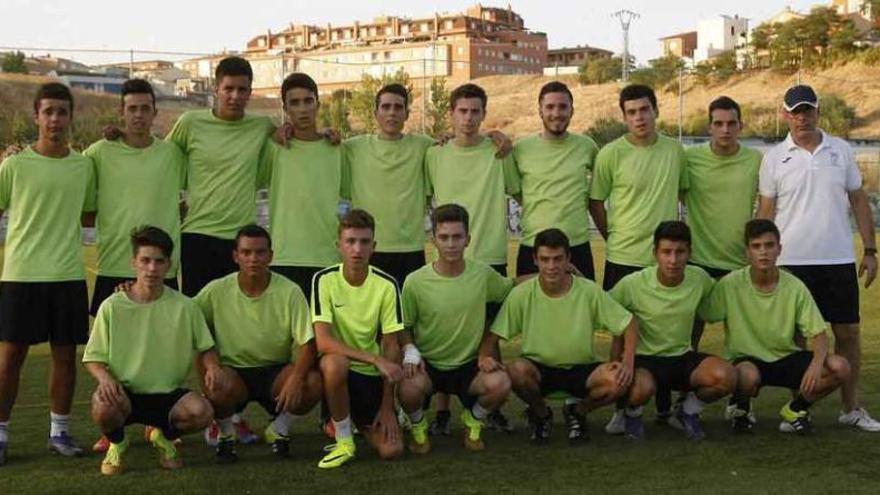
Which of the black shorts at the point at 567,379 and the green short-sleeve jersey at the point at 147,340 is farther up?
the green short-sleeve jersey at the point at 147,340

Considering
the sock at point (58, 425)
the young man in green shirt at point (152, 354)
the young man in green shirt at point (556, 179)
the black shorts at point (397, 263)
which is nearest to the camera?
the young man in green shirt at point (152, 354)

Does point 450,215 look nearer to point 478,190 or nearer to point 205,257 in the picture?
point 478,190

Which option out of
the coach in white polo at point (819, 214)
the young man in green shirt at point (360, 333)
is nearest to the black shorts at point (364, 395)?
the young man in green shirt at point (360, 333)

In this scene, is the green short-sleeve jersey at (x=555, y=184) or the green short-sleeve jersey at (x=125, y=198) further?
the green short-sleeve jersey at (x=555, y=184)

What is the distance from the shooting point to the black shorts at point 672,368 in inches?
238

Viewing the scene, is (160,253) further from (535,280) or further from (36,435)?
(535,280)

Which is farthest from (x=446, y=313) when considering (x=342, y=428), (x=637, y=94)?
(x=637, y=94)

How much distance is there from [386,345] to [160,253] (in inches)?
50.4

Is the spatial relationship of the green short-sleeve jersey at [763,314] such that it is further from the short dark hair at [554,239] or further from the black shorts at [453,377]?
the black shorts at [453,377]

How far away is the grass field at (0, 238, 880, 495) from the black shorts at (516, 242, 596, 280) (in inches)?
36.7

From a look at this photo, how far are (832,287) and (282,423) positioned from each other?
322cm

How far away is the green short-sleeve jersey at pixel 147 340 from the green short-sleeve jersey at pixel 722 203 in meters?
2.94

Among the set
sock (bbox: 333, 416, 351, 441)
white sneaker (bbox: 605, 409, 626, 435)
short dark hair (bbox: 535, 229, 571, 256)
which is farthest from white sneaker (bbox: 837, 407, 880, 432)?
sock (bbox: 333, 416, 351, 441)

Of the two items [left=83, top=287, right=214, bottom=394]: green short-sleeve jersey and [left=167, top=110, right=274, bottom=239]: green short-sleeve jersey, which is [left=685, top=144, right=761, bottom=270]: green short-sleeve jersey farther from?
[left=83, top=287, right=214, bottom=394]: green short-sleeve jersey
